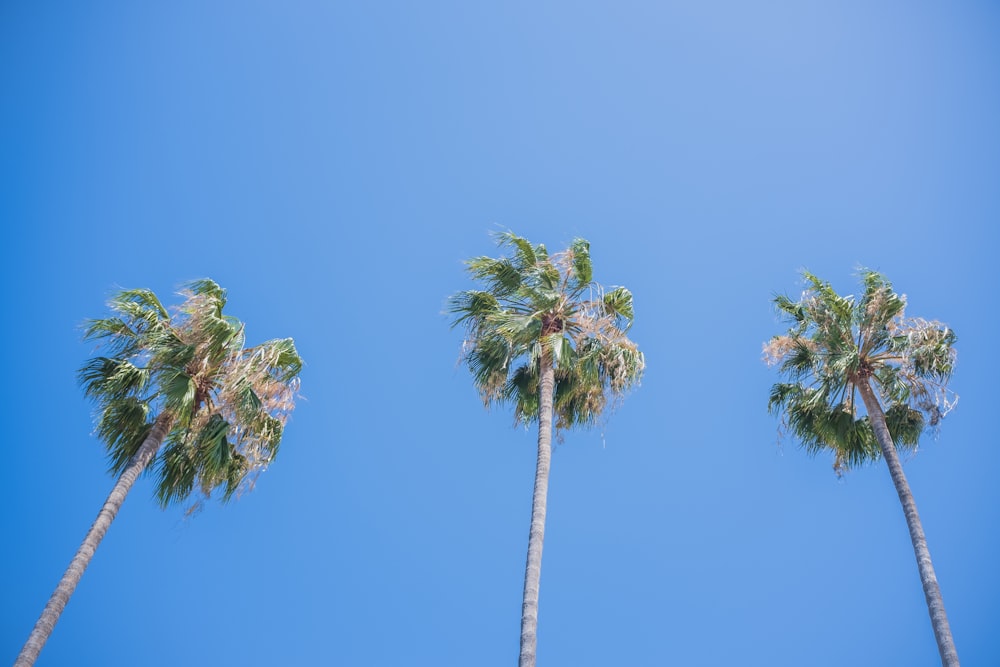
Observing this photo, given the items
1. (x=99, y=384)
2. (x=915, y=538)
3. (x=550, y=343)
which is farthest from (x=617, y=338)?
(x=99, y=384)

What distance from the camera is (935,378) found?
62.8ft

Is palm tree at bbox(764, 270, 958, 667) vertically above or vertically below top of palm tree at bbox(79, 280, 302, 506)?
above

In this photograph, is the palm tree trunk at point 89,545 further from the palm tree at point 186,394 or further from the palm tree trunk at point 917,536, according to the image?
the palm tree trunk at point 917,536

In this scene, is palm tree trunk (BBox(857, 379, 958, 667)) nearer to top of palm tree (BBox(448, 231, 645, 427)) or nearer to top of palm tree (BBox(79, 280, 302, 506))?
top of palm tree (BBox(448, 231, 645, 427))

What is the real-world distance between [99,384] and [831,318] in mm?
16338

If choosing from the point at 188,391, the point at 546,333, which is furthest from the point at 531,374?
the point at 188,391

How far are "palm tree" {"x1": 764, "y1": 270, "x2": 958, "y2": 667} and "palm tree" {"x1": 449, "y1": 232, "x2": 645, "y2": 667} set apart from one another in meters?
4.62

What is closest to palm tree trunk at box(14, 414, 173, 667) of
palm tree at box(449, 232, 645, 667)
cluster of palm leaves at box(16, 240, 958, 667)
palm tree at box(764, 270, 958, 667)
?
cluster of palm leaves at box(16, 240, 958, 667)

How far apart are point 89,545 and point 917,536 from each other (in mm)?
15864

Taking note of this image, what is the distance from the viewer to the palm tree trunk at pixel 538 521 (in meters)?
13.3

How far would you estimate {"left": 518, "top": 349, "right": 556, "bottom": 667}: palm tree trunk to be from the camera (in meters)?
13.3

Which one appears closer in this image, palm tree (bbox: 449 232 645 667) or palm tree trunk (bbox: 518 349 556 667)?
palm tree trunk (bbox: 518 349 556 667)

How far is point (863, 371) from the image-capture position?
1923 cm

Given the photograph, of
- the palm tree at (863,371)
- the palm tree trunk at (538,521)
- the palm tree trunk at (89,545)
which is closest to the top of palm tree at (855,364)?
the palm tree at (863,371)
